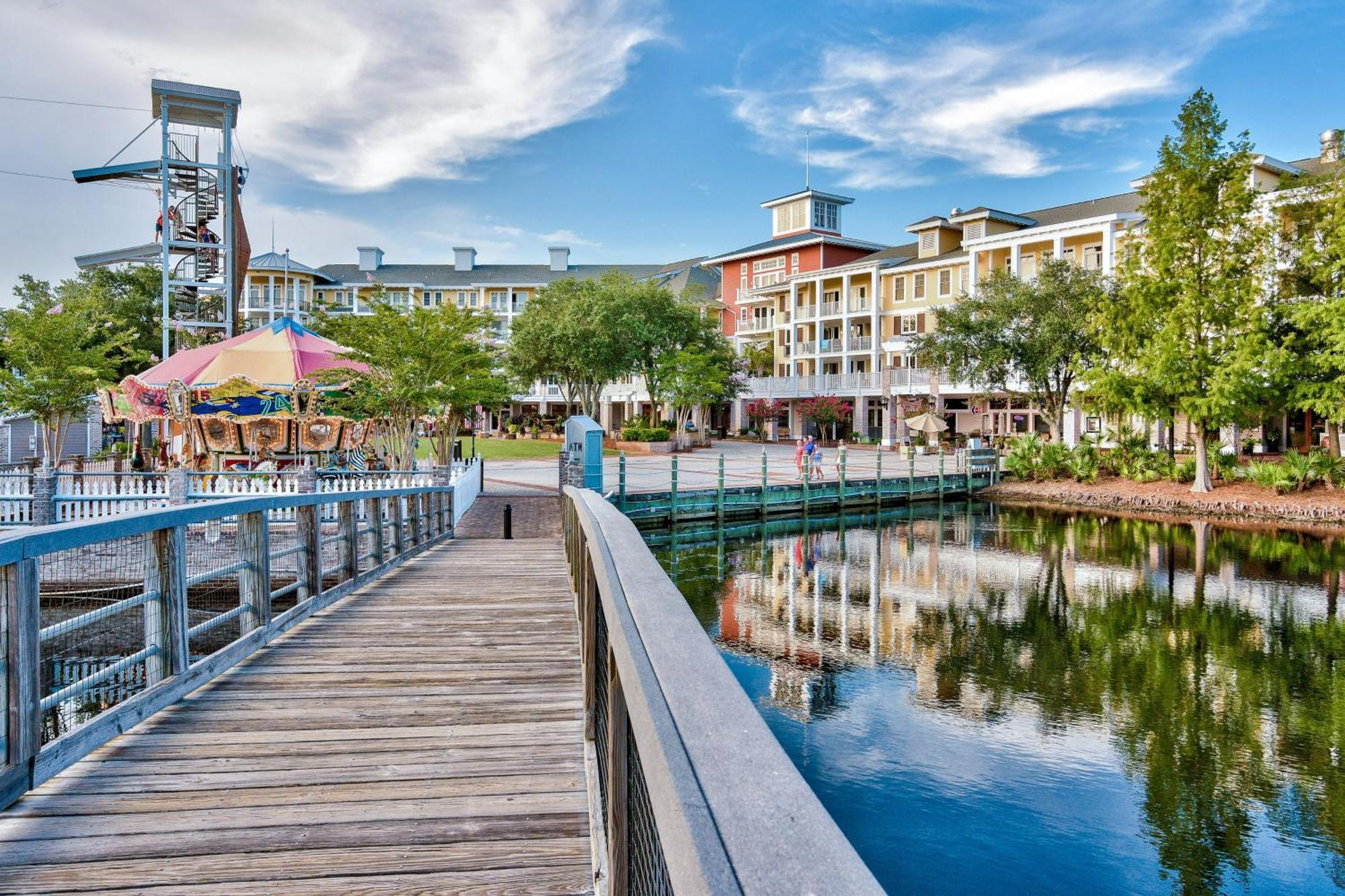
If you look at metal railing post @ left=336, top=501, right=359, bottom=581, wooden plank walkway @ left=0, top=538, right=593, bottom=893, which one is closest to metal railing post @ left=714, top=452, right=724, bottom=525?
metal railing post @ left=336, top=501, right=359, bottom=581

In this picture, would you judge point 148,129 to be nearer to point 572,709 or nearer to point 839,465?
point 839,465

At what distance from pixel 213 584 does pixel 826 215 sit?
189 ft

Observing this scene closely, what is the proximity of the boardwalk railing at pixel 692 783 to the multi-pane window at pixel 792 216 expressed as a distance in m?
60.6

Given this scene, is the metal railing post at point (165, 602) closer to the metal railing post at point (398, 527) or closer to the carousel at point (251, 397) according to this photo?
the metal railing post at point (398, 527)

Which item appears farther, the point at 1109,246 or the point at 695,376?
the point at 695,376

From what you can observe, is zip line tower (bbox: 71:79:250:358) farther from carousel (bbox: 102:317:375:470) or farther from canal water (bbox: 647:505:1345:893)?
canal water (bbox: 647:505:1345:893)

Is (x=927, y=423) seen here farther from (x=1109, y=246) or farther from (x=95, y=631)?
(x=95, y=631)

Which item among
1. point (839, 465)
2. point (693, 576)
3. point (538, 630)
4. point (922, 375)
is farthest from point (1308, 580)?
point (922, 375)

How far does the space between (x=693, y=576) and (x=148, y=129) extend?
33.8 meters

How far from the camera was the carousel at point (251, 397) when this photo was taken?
19875 millimetres

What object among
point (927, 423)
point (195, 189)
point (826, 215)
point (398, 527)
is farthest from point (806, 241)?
point (398, 527)

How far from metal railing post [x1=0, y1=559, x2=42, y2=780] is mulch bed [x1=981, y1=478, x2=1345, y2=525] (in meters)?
31.7

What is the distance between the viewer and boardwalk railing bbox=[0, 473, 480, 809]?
3.70 meters

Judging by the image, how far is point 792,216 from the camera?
62.2 metres
